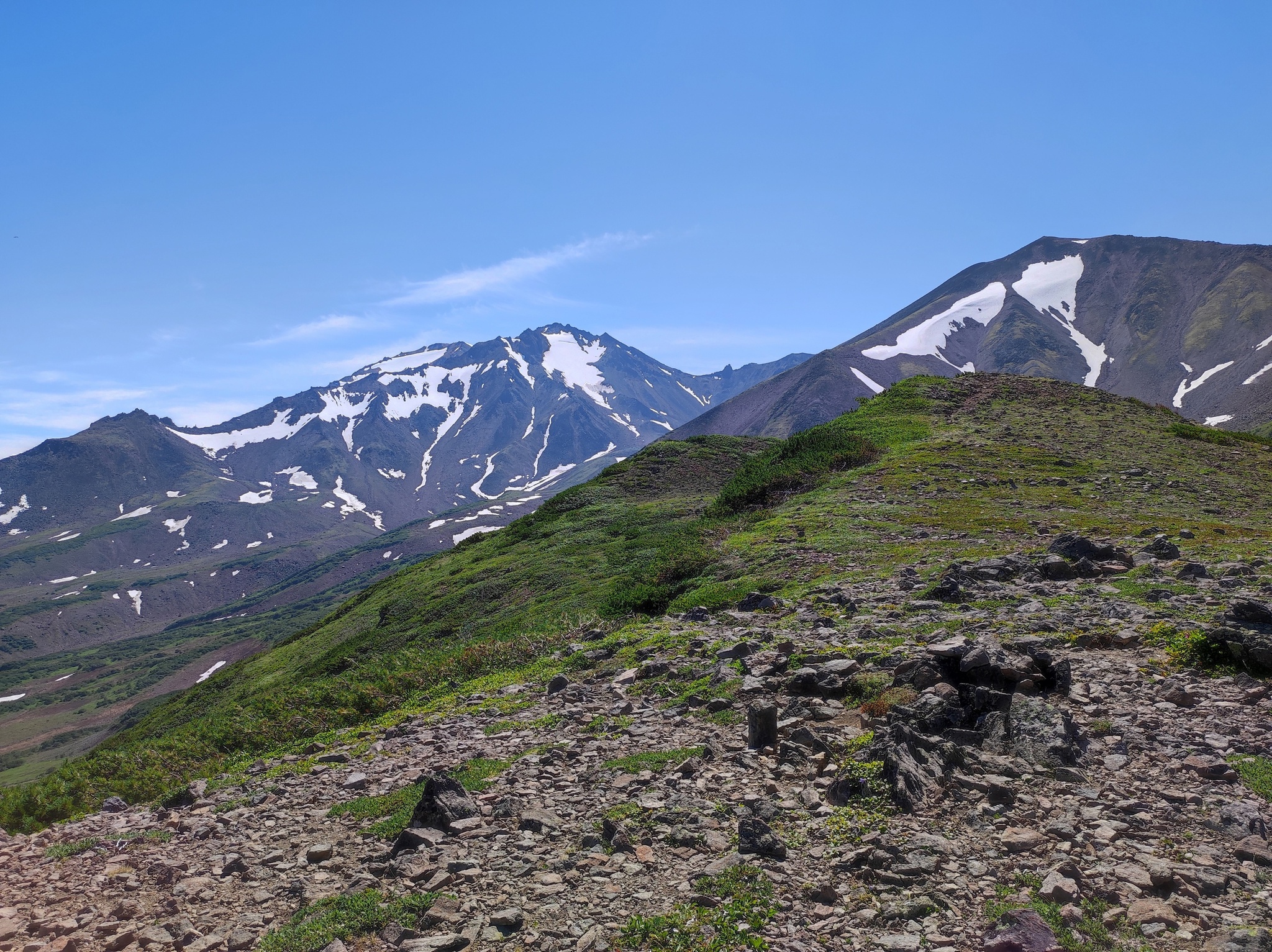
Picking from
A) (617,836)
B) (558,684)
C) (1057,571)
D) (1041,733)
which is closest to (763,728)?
(617,836)

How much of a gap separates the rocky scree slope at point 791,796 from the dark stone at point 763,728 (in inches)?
1.7

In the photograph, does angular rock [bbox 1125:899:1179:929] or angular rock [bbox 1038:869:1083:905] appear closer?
angular rock [bbox 1125:899:1179:929]

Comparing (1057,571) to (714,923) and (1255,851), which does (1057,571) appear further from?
(714,923)

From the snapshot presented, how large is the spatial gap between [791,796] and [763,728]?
1.74 meters

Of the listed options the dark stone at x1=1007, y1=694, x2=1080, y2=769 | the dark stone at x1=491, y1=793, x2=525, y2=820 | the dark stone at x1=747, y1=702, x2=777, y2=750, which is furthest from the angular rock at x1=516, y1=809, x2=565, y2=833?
the dark stone at x1=1007, y1=694, x2=1080, y2=769

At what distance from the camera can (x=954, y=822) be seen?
8805 millimetres

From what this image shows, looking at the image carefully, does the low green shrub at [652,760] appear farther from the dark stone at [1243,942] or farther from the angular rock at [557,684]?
the dark stone at [1243,942]

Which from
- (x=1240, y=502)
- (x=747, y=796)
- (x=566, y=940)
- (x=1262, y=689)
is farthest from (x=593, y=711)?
(x=1240, y=502)

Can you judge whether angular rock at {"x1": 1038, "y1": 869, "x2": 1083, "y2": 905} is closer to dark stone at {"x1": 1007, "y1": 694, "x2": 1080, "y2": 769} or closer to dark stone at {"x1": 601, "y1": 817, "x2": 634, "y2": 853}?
dark stone at {"x1": 1007, "y1": 694, "x2": 1080, "y2": 769}

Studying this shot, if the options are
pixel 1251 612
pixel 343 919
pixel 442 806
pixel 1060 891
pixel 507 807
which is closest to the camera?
pixel 1060 891

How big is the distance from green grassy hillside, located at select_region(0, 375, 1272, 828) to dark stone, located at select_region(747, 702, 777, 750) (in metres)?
5.68

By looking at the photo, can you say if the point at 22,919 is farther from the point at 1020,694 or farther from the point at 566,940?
the point at 1020,694

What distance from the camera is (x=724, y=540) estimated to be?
103 feet

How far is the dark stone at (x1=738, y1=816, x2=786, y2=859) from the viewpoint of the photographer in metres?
8.66
